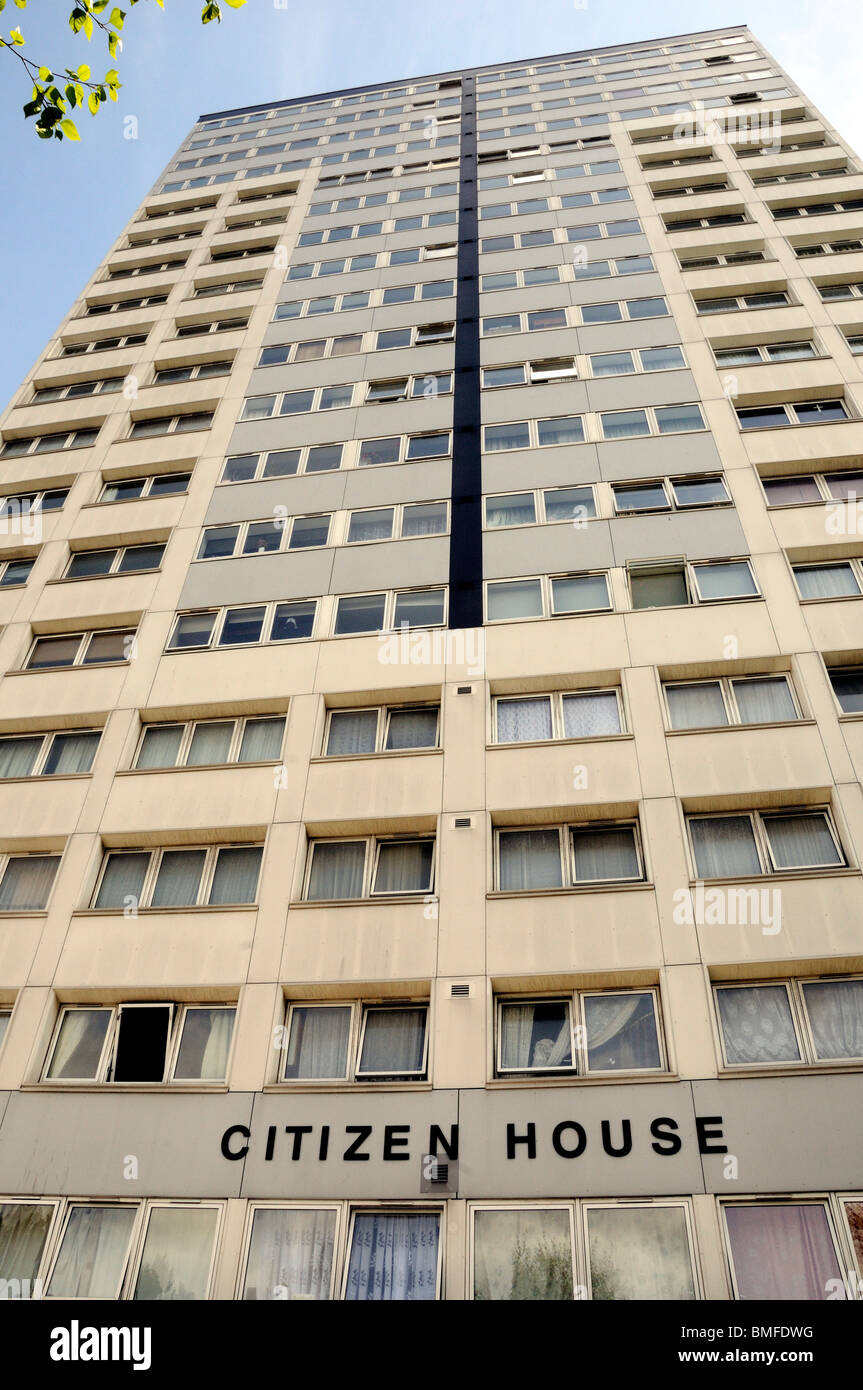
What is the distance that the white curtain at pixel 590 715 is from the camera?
57.0ft

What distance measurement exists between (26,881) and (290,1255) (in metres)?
8.33

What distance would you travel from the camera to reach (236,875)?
16562mm

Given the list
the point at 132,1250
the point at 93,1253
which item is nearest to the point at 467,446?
the point at 132,1250

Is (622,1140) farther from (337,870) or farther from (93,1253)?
(93,1253)

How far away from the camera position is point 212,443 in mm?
25828

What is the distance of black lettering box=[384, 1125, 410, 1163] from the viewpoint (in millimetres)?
12672

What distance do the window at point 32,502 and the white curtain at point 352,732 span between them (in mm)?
11806

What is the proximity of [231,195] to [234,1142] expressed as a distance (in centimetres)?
4080

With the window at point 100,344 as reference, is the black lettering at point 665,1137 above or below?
below

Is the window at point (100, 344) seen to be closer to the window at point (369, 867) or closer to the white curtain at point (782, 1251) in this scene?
the window at point (369, 867)

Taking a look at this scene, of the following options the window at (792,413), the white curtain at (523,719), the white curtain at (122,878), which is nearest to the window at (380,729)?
the white curtain at (523,719)

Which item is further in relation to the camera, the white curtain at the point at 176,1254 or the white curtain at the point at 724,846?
the white curtain at the point at 724,846

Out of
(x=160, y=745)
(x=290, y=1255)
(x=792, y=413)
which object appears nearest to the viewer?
(x=290, y=1255)
